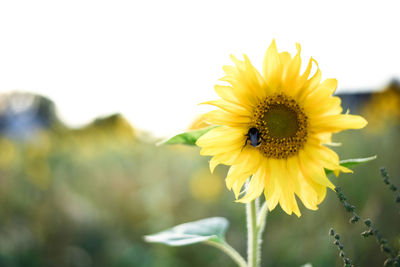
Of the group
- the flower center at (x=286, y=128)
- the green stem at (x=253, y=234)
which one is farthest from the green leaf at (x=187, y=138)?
the green stem at (x=253, y=234)

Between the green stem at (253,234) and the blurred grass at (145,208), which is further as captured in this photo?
the blurred grass at (145,208)

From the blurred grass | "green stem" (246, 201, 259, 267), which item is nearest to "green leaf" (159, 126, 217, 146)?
"green stem" (246, 201, 259, 267)

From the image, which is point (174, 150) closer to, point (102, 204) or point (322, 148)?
point (102, 204)

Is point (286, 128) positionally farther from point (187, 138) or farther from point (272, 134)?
point (187, 138)

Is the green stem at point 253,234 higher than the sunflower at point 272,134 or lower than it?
lower

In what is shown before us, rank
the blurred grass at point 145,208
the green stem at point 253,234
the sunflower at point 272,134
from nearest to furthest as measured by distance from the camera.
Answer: the sunflower at point 272,134
the green stem at point 253,234
the blurred grass at point 145,208

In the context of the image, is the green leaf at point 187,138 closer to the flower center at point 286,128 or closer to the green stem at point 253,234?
the flower center at point 286,128

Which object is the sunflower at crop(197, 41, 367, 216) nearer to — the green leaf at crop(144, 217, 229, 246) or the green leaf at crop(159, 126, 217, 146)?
the green leaf at crop(159, 126, 217, 146)

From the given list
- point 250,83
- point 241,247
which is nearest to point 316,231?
point 241,247
